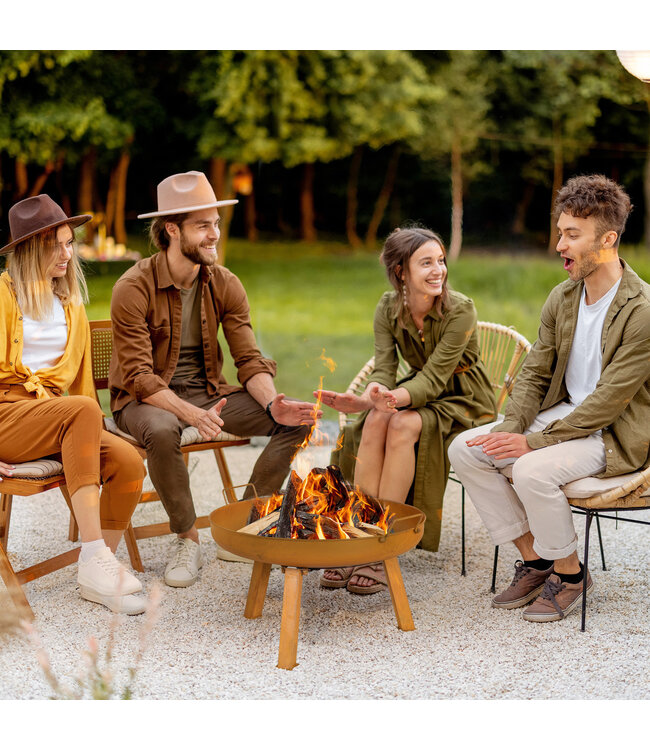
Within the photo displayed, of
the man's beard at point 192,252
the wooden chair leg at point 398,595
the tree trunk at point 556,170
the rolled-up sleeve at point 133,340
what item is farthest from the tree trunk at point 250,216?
the wooden chair leg at point 398,595

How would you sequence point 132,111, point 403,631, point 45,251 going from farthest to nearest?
point 132,111, point 45,251, point 403,631

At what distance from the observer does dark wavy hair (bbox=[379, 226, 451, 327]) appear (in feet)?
12.7

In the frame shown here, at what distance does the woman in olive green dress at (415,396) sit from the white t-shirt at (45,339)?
3.54ft

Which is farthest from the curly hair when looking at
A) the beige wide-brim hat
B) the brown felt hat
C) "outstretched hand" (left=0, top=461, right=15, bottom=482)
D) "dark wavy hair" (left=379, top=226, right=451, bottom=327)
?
"outstretched hand" (left=0, top=461, right=15, bottom=482)

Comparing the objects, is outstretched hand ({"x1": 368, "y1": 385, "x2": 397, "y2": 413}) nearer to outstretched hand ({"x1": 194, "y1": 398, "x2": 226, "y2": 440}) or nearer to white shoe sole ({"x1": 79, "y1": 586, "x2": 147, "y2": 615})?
outstretched hand ({"x1": 194, "y1": 398, "x2": 226, "y2": 440})

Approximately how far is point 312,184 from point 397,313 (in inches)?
108

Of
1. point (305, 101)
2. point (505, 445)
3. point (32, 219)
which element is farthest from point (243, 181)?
point (505, 445)

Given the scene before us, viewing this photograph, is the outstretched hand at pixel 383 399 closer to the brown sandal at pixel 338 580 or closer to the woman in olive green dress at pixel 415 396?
the woman in olive green dress at pixel 415 396

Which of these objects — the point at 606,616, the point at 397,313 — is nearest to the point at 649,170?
the point at 397,313

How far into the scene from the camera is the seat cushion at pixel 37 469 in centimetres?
336

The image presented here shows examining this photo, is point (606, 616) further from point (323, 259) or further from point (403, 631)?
point (323, 259)

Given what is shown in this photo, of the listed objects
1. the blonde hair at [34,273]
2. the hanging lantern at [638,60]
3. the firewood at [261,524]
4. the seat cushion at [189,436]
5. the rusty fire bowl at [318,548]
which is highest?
the hanging lantern at [638,60]

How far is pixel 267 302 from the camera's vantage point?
6.51m

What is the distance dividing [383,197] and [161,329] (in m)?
2.87
